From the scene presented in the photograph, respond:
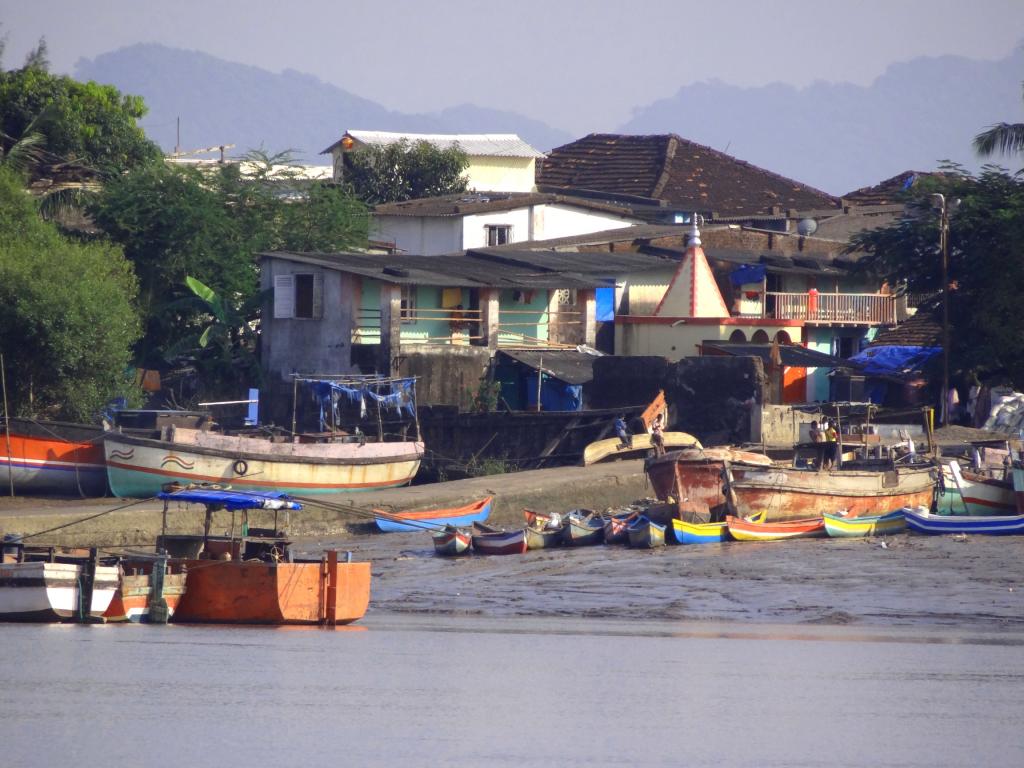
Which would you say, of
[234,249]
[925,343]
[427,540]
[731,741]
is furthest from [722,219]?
[731,741]

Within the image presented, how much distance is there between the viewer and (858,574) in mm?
26172

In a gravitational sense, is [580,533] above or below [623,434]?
below

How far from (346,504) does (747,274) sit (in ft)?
63.8

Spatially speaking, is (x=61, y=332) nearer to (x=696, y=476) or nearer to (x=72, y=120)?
(x=696, y=476)

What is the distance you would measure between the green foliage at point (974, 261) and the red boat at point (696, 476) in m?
12.1

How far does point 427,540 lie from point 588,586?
6100 millimetres

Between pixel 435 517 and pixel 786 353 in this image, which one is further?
pixel 786 353

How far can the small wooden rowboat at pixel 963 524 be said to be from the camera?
96.0ft

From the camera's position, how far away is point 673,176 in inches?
2648

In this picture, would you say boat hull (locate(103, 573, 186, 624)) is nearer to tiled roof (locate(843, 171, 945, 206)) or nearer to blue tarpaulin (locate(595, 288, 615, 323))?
blue tarpaulin (locate(595, 288, 615, 323))

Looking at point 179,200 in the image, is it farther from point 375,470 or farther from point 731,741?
point 731,741

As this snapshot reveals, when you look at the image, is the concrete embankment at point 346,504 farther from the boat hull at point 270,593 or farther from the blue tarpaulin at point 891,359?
the blue tarpaulin at point 891,359

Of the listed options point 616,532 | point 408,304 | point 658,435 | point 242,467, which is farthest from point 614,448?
point 242,467

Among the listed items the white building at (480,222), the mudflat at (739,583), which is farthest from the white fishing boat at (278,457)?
the white building at (480,222)
